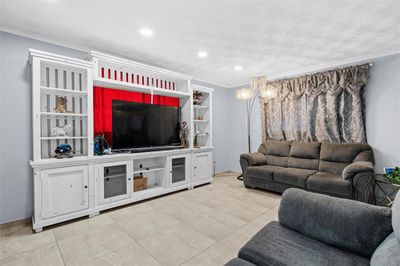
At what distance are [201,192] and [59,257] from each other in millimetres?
2293

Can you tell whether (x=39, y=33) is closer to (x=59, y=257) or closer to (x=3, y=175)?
(x=3, y=175)

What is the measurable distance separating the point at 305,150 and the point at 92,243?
371 centimetres

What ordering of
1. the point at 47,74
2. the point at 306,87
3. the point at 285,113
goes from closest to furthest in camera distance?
the point at 47,74 → the point at 306,87 → the point at 285,113

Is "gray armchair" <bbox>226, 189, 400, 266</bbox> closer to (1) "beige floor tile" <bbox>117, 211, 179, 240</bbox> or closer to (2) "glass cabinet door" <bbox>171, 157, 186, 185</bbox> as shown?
(1) "beige floor tile" <bbox>117, 211, 179, 240</bbox>

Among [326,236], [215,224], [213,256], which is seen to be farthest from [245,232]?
[326,236]

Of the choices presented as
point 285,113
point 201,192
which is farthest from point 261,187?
point 285,113

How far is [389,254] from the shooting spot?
34.9 inches

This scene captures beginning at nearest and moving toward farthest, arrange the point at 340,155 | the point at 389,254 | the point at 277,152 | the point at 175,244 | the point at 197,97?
the point at 389,254 < the point at 175,244 < the point at 340,155 < the point at 277,152 < the point at 197,97

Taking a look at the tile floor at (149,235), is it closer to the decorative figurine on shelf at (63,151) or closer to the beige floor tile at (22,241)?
the beige floor tile at (22,241)

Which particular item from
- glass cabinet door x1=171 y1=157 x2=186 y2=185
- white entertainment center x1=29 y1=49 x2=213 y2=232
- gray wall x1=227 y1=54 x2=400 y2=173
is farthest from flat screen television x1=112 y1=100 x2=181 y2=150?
gray wall x1=227 y1=54 x2=400 y2=173

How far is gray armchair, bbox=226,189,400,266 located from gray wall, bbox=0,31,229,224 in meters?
2.82

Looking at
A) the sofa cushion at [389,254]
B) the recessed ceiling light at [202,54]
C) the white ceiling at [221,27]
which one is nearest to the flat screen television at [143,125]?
the white ceiling at [221,27]

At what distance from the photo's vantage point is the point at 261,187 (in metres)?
3.69

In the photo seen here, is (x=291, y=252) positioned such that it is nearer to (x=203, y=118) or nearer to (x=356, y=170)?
(x=356, y=170)
